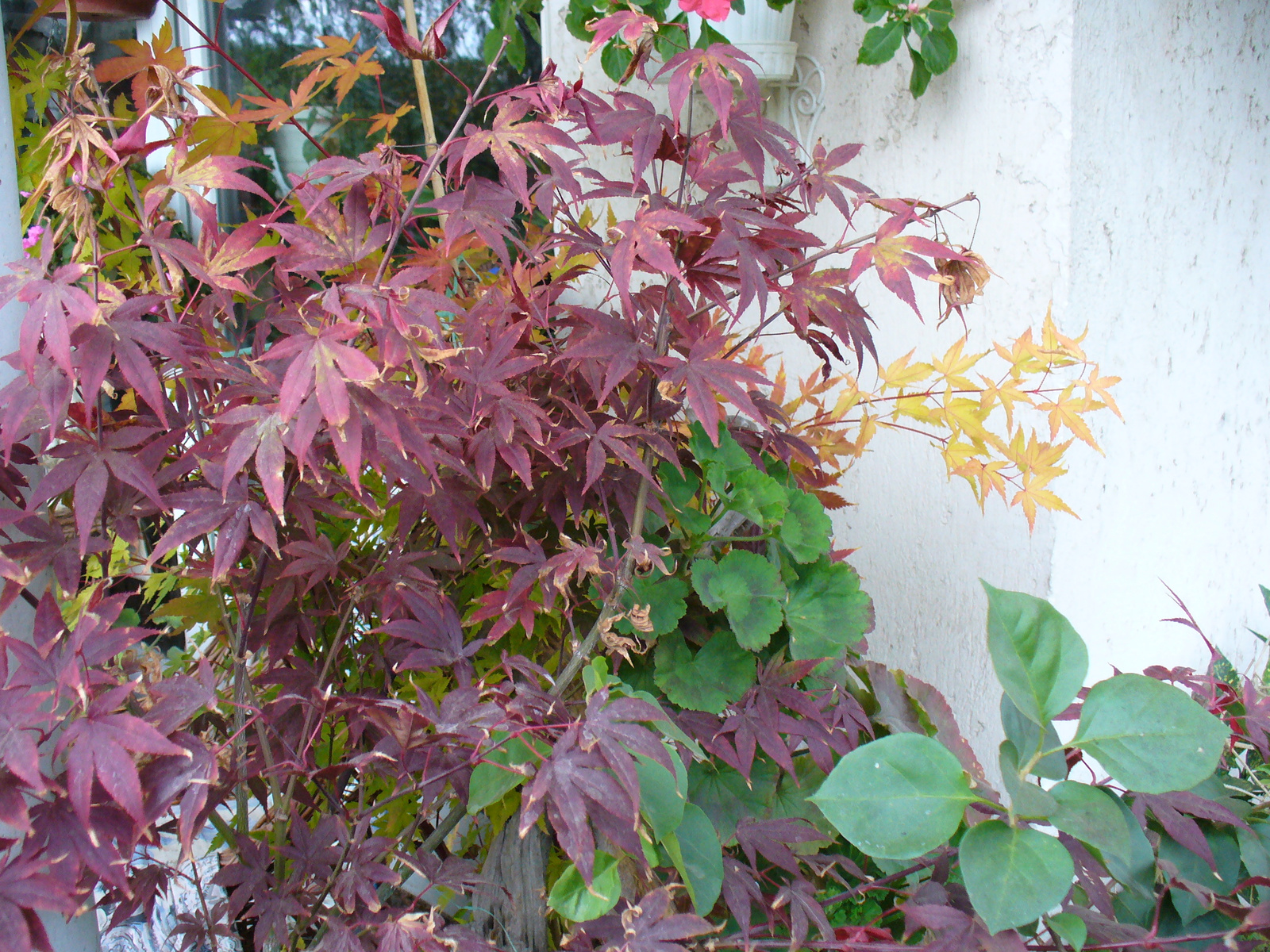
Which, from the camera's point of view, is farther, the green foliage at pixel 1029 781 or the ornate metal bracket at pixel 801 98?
the ornate metal bracket at pixel 801 98

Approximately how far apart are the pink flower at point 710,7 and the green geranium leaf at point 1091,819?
2.64 feet

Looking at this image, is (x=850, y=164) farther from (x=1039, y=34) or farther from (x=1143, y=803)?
(x=1143, y=803)

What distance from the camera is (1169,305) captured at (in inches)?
58.1

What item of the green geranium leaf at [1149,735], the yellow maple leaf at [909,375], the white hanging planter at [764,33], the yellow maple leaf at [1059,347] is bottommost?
the green geranium leaf at [1149,735]

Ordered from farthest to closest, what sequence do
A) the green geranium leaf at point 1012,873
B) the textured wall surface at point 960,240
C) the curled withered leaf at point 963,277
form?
the textured wall surface at point 960,240, the curled withered leaf at point 963,277, the green geranium leaf at point 1012,873

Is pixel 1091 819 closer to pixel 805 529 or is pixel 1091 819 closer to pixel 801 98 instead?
pixel 805 529

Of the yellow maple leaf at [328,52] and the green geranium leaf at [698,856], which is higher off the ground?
the yellow maple leaf at [328,52]

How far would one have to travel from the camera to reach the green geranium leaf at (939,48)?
1326 millimetres

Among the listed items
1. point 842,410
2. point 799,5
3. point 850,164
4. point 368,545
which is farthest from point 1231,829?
point 799,5

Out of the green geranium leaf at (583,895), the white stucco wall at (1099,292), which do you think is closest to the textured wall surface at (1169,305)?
the white stucco wall at (1099,292)

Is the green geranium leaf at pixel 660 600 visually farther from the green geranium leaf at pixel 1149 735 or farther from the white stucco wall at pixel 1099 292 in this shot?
the white stucco wall at pixel 1099 292

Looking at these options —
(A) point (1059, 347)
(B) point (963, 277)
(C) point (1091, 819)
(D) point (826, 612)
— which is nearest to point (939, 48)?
(A) point (1059, 347)

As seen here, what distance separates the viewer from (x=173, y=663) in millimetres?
1223

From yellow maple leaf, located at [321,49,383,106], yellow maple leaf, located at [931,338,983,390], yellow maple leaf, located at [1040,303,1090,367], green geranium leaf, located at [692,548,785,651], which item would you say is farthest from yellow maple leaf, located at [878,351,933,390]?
yellow maple leaf, located at [321,49,383,106]
